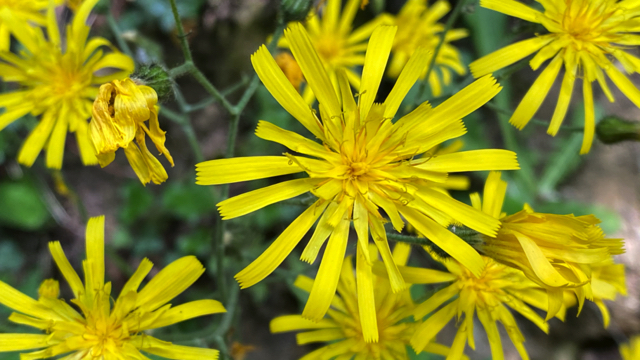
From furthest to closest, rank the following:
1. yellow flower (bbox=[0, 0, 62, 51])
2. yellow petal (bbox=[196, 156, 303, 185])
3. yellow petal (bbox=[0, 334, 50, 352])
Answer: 1. yellow flower (bbox=[0, 0, 62, 51])
2. yellow petal (bbox=[0, 334, 50, 352])
3. yellow petal (bbox=[196, 156, 303, 185])

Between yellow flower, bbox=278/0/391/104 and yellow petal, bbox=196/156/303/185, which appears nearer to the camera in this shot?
yellow petal, bbox=196/156/303/185

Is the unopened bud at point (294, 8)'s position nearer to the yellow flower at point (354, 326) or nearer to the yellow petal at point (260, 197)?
the yellow petal at point (260, 197)

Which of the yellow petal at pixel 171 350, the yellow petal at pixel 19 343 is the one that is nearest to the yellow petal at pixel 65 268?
the yellow petal at pixel 19 343

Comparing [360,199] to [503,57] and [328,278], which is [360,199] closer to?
[328,278]

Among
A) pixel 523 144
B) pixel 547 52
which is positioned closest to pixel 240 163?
pixel 547 52

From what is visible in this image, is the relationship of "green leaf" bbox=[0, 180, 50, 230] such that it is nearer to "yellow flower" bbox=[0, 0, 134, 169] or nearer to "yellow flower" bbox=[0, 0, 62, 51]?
"yellow flower" bbox=[0, 0, 134, 169]

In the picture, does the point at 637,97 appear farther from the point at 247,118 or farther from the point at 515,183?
the point at 247,118

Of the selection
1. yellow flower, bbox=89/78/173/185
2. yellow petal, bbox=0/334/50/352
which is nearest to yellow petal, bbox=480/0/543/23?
yellow flower, bbox=89/78/173/185

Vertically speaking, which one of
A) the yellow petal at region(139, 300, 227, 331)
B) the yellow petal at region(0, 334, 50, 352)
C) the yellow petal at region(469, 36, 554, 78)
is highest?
the yellow petal at region(469, 36, 554, 78)
